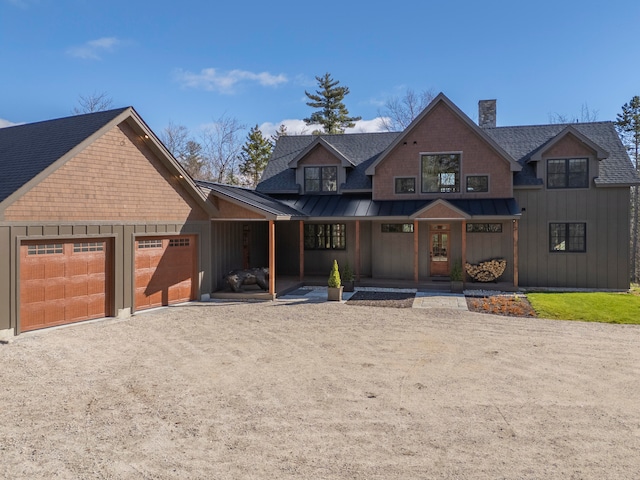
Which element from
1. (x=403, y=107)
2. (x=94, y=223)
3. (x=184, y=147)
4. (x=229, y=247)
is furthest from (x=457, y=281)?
(x=184, y=147)

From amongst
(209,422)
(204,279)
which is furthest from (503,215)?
(209,422)

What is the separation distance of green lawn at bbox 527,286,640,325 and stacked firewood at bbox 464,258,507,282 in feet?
6.08

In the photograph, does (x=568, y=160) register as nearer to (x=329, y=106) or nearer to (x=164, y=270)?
(x=164, y=270)

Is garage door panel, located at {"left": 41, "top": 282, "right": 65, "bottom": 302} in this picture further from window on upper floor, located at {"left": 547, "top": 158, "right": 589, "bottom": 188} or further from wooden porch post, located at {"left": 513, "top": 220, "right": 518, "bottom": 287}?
window on upper floor, located at {"left": 547, "top": 158, "right": 589, "bottom": 188}

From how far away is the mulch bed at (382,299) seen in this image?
44.9 ft

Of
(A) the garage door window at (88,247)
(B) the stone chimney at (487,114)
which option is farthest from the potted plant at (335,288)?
(B) the stone chimney at (487,114)

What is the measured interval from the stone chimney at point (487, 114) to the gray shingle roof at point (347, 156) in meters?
4.23

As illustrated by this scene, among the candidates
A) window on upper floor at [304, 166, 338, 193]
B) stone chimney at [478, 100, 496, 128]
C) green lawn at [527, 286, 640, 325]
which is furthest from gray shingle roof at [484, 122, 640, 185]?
window on upper floor at [304, 166, 338, 193]

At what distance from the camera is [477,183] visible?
687 inches

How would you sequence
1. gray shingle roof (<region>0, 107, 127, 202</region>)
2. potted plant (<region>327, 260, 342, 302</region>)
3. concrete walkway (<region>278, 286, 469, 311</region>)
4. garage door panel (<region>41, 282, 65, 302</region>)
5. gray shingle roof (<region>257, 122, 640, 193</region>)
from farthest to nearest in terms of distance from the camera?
gray shingle roof (<region>257, 122, 640, 193</region>) → potted plant (<region>327, 260, 342, 302</region>) → concrete walkway (<region>278, 286, 469, 311</region>) → garage door panel (<region>41, 282, 65, 302</region>) → gray shingle roof (<region>0, 107, 127, 202</region>)

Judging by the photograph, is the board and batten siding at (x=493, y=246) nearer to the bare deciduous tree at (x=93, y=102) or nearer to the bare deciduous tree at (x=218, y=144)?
the bare deciduous tree at (x=93, y=102)

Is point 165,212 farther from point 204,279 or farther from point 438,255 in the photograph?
point 438,255

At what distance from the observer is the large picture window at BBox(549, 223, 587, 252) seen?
16641 millimetres

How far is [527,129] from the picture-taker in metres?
19.7
